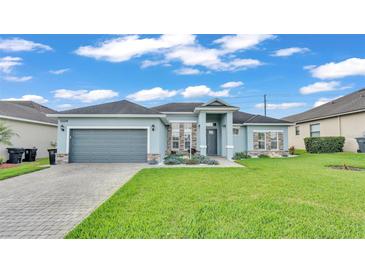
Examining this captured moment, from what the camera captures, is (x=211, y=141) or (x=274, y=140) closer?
(x=274, y=140)

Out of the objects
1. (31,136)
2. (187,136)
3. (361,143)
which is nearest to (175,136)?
(187,136)

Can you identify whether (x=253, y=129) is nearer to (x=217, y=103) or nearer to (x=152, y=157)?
(x=217, y=103)

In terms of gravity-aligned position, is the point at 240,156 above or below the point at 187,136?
below

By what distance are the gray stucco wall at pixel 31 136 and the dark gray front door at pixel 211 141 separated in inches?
535

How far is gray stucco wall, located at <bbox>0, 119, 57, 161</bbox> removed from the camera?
1264 centimetres

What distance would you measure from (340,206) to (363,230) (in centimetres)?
119

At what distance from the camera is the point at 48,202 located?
4.62 m

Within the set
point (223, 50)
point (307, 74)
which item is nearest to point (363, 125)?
point (307, 74)

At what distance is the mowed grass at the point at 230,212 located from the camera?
9.87 ft

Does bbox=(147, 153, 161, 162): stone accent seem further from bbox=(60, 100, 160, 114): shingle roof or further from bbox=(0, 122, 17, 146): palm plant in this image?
bbox=(0, 122, 17, 146): palm plant

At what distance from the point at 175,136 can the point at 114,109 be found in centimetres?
532
